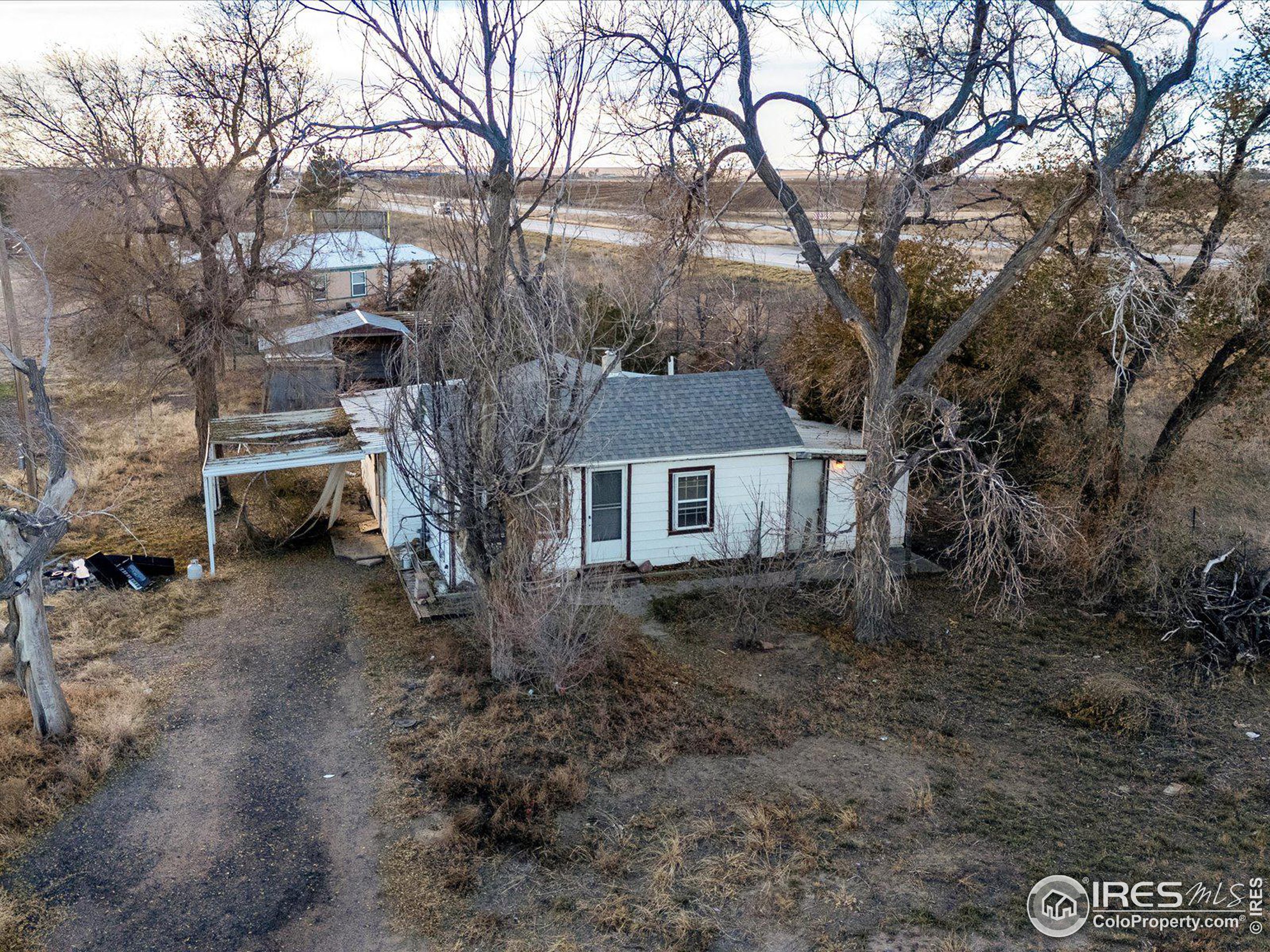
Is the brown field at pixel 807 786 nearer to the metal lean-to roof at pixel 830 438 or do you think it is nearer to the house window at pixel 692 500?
the house window at pixel 692 500

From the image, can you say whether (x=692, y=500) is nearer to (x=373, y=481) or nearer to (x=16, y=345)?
(x=373, y=481)

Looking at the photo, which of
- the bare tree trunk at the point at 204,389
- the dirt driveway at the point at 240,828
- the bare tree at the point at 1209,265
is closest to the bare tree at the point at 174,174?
the bare tree trunk at the point at 204,389

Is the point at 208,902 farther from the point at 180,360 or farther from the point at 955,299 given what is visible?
the point at 955,299

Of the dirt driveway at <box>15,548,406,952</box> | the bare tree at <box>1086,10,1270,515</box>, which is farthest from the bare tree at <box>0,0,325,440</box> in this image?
the bare tree at <box>1086,10,1270,515</box>

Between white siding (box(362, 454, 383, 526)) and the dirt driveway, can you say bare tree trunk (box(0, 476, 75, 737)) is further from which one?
white siding (box(362, 454, 383, 526))

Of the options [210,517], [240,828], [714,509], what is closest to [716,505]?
[714,509]

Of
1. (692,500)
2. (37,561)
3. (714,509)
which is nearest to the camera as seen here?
(37,561)

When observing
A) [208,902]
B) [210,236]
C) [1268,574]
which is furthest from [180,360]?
[1268,574]
